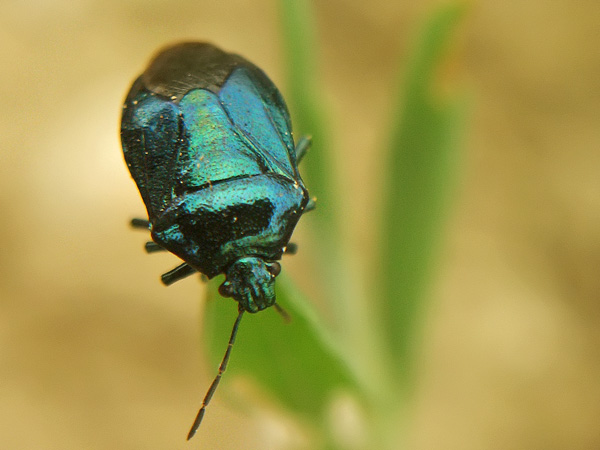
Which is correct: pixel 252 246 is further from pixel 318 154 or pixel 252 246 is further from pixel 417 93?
pixel 417 93

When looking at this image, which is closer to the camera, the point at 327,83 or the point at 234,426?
the point at 234,426

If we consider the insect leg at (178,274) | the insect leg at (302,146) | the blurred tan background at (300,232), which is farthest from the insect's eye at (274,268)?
the blurred tan background at (300,232)

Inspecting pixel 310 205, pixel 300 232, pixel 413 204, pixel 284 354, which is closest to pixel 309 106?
pixel 310 205

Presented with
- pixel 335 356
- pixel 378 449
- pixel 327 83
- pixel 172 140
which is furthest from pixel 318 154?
pixel 327 83

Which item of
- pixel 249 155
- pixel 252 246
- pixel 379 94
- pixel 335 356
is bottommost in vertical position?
pixel 379 94

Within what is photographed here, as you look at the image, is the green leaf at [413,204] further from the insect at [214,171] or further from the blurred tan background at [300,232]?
the blurred tan background at [300,232]

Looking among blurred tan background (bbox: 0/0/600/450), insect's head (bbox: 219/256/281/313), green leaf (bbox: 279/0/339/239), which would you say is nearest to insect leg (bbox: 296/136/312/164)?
green leaf (bbox: 279/0/339/239)

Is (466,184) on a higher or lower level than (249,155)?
lower
